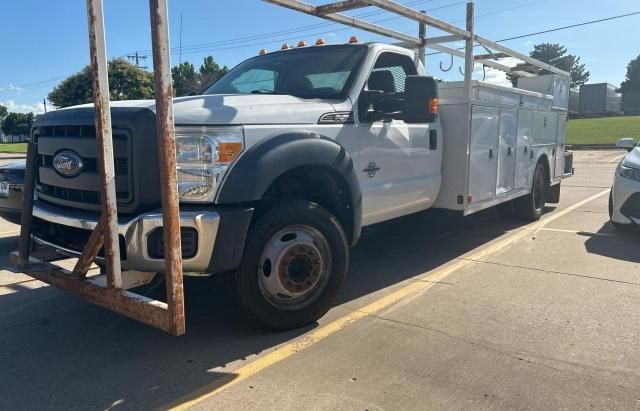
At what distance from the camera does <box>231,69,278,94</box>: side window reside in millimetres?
4789

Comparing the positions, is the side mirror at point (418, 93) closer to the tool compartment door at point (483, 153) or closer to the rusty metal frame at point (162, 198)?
the tool compartment door at point (483, 153)

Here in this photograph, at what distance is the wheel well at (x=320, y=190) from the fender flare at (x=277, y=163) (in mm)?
63

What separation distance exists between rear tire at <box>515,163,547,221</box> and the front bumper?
1210 mm

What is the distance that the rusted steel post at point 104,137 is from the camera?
2957 mm

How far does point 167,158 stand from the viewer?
9.46ft

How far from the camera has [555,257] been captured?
6.01 metres

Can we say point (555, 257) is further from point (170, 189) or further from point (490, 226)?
point (170, 189)

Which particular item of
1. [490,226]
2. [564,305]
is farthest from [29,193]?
[490,226]

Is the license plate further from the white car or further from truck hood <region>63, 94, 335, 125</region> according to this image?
the white car

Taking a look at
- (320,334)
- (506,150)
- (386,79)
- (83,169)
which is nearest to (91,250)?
(83,169)

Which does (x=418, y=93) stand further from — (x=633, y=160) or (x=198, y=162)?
(x=633, y=160)

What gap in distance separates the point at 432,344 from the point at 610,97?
6664 cm

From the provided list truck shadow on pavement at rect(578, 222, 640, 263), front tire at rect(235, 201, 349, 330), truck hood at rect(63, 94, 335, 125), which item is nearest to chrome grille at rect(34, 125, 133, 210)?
truck hood at rect(63, 94, 335, 125)

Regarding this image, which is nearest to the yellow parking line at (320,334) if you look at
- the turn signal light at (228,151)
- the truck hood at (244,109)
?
the turn signal light at (228,151)
